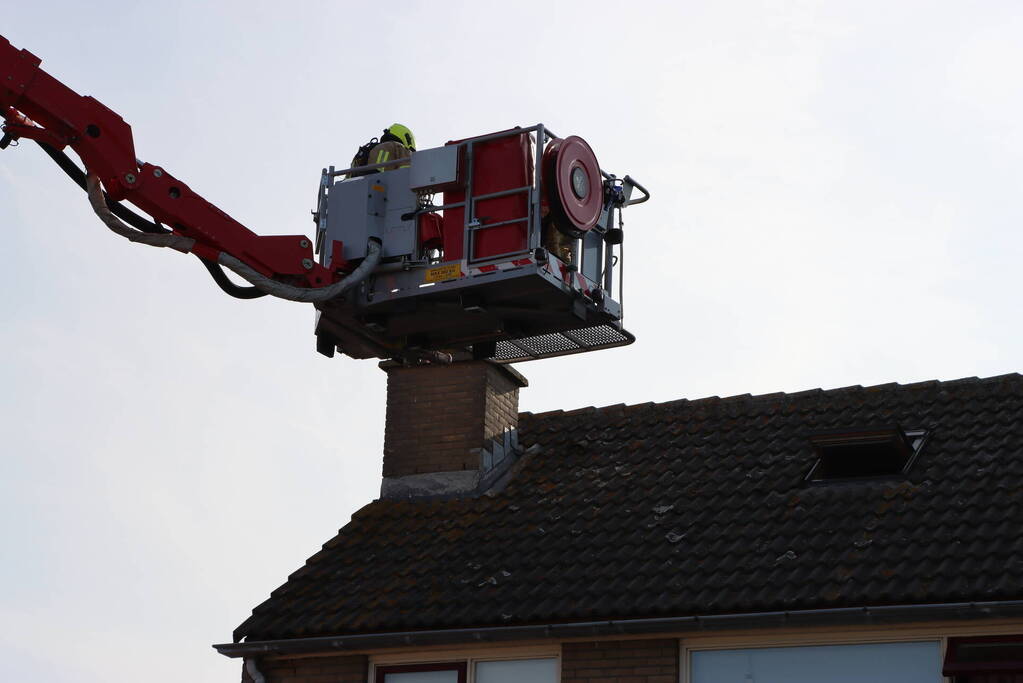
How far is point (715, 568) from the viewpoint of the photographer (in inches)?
530

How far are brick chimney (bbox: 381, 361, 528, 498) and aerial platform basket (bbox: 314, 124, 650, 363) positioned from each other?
1.58 feet

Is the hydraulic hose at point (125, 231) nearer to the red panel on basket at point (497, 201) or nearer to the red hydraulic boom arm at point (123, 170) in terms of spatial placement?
the red hydraulic boom arm at point (123, 170)

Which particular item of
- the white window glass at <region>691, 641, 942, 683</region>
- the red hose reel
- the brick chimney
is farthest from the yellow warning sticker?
the white window glass at <region>691, 641, 942, 683</region>

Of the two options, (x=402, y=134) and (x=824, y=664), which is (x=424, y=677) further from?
(x=402, y=134)

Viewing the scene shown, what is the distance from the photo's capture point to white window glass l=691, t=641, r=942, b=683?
1234 centimetres

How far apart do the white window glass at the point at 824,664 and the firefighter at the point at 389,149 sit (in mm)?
6243

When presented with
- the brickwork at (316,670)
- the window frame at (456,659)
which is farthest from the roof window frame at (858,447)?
the brickwork at (316,670)

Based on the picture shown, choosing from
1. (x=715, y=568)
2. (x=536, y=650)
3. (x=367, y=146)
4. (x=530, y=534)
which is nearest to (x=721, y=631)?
(x=715, y=568)

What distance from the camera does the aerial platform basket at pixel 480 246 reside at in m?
15.2

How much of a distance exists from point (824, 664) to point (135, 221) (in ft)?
24.2

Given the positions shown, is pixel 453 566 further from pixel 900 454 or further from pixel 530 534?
pixel 900 454

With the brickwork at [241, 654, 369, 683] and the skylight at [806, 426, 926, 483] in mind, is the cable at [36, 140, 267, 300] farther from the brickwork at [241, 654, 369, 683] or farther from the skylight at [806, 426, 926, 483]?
the skylight at [806, 426, 926, 483]

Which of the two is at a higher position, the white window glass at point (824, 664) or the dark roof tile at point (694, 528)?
the dark roof tile at point (694, 528)

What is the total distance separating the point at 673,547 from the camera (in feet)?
46.1
